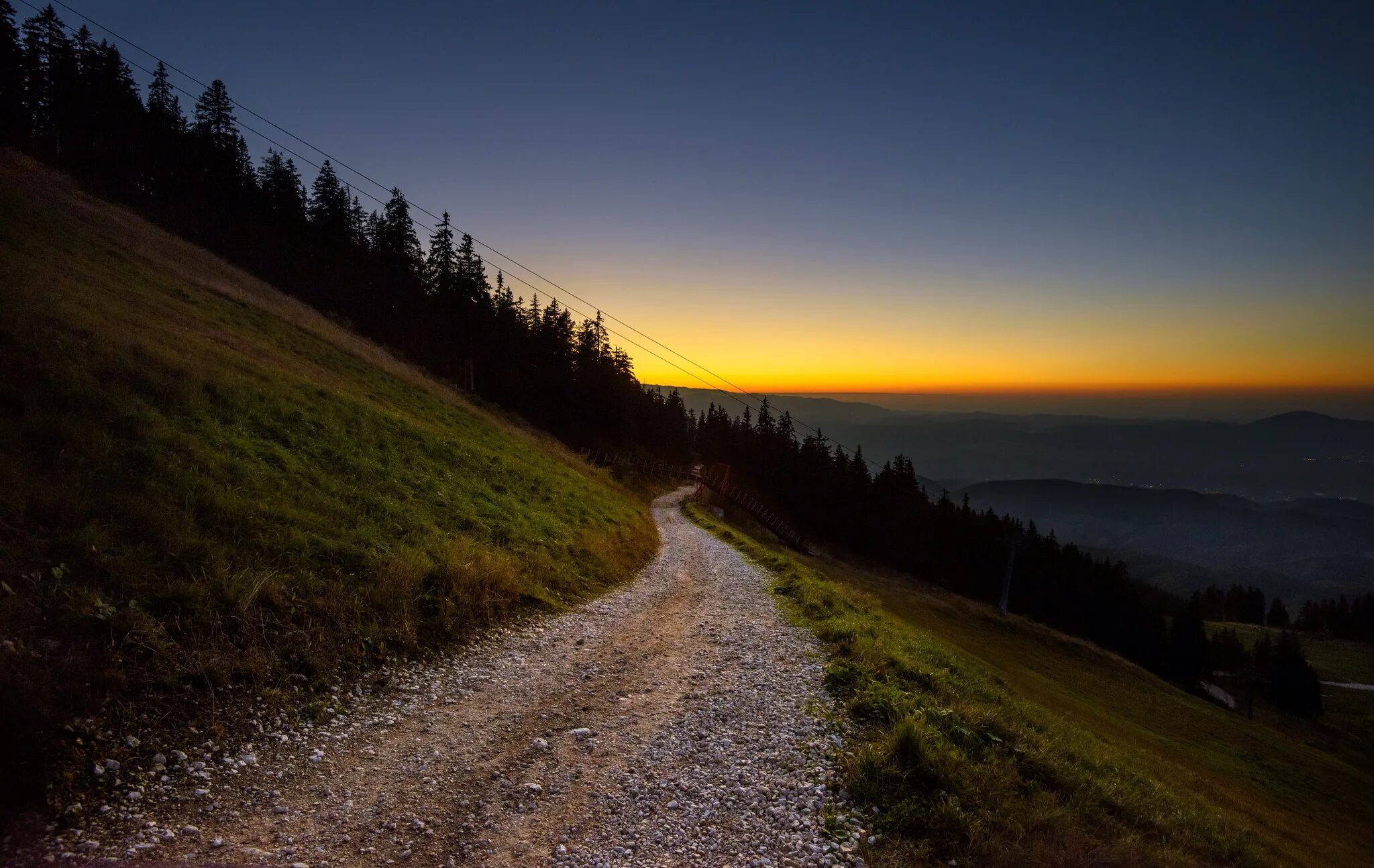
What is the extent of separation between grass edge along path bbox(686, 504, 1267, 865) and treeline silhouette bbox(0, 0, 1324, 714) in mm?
40015

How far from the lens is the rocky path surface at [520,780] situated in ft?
18.1

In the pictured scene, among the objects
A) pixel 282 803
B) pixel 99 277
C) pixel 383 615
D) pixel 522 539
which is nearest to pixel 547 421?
pixel 99 277

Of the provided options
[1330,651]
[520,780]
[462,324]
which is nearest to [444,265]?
[462,324]

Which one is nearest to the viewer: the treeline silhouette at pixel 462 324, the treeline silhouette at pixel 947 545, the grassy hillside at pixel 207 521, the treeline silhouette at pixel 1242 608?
the grassy hillside at pixel 207 521

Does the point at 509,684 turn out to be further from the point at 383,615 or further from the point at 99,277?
the point at 99,277

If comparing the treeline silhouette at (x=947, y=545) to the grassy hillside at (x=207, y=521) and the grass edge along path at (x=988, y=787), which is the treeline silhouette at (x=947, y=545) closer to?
the grassy hillside at (x=207, y=521)

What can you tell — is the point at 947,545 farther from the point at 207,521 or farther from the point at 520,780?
the point at 207,521

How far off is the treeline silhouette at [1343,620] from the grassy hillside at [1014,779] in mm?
167491

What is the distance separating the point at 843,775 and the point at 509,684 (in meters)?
5.48

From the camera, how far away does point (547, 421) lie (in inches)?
2739

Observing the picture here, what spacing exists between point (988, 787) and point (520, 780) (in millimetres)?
5859

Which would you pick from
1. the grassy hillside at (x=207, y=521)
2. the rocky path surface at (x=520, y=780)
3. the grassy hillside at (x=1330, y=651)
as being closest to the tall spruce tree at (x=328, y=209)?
the grassy hillside at (x=207, y=521)

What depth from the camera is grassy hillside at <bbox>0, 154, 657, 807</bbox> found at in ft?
22.8

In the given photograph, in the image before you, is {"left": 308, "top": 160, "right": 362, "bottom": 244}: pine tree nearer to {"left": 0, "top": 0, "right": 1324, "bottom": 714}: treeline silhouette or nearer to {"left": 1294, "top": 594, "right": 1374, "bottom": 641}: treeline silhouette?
{"left": 0, "top": 0, "right": 1324, "bottom": 714}: treeline silhouette
